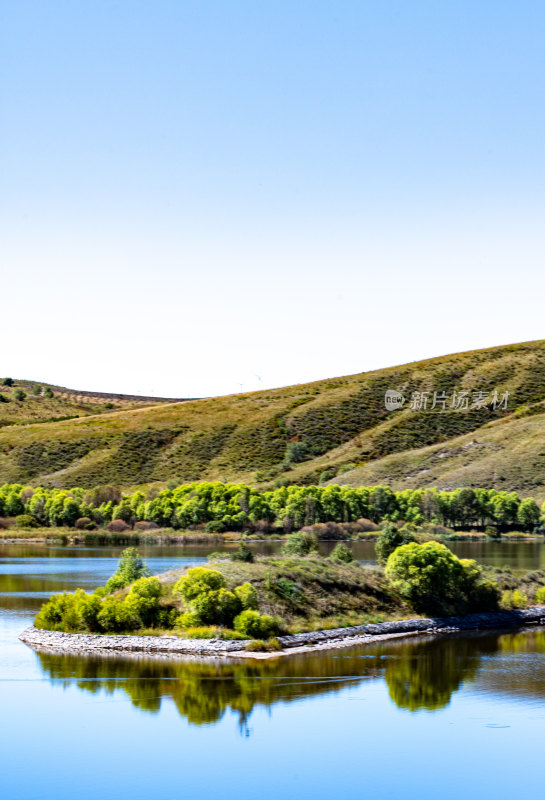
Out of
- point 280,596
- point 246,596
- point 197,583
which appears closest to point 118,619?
point 197,583

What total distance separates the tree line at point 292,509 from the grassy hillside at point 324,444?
9.99 metres

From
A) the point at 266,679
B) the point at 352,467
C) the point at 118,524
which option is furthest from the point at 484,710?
the point at 352,467

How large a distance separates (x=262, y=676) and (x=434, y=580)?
1991cm

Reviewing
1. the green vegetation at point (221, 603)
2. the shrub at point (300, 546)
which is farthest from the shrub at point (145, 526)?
the green vegetation at point (221, 603)

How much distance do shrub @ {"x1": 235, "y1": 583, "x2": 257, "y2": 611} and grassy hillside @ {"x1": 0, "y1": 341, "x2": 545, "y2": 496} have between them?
97023mm

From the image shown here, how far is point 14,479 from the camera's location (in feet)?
533

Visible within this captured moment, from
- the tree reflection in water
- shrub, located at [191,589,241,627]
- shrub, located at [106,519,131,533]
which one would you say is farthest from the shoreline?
the tree reflection in water

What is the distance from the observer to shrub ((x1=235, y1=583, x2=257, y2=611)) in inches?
1907

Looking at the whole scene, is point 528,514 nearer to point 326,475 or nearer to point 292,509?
point 292,509

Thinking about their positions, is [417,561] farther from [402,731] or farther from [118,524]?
[118,524]

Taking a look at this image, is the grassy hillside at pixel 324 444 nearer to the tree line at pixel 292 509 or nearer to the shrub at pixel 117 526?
the tree line at pixel 292 509

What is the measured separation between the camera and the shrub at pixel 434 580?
57344mm

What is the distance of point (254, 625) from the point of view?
154 feet

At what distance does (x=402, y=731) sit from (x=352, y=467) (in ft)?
414
